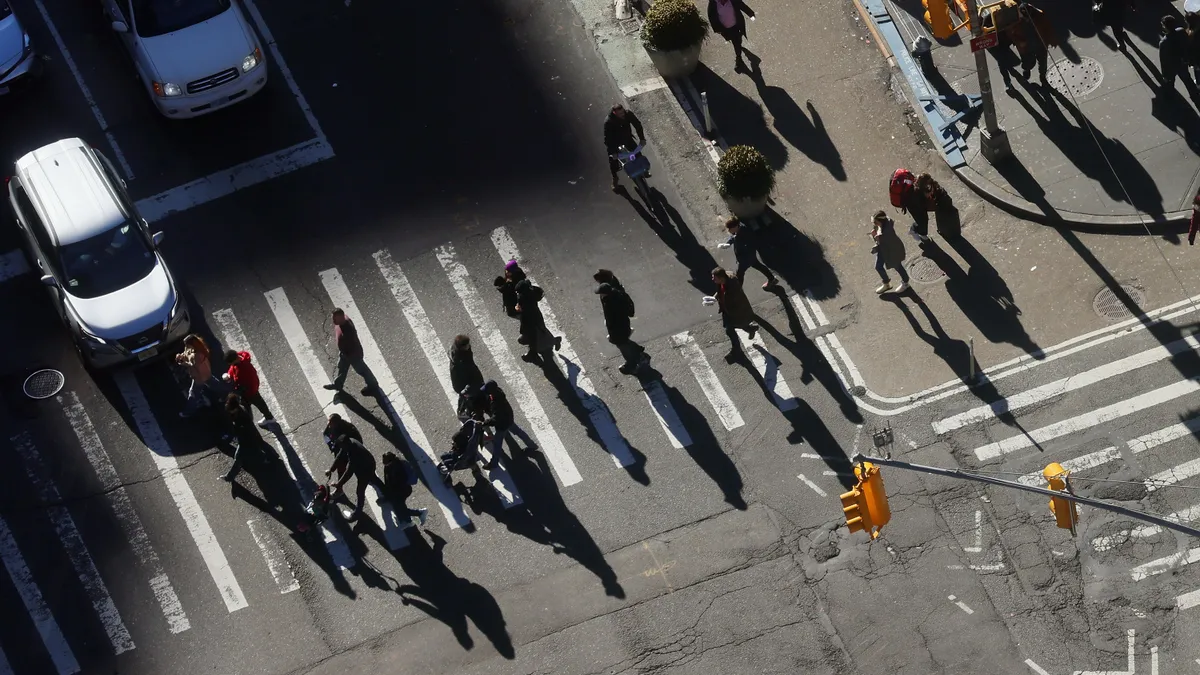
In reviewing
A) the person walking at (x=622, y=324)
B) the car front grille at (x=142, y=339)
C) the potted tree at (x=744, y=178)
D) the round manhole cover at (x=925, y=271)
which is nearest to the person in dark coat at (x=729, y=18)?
the potted tree at (x=744, y=178)

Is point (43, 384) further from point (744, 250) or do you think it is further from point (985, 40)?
point (985, 40)

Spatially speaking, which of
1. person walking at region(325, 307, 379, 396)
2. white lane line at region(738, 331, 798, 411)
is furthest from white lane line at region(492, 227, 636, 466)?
person walking at region(325, 307, 379, 396)

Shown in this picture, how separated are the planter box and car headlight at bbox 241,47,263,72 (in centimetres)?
669

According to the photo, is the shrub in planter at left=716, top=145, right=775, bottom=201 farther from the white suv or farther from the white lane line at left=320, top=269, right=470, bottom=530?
the white suv

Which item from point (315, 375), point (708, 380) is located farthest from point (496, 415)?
point (315, 375)

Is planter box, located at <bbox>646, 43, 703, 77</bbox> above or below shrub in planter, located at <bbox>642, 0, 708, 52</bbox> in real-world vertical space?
below

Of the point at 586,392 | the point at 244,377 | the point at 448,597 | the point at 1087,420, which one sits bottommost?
the point at 1087,420

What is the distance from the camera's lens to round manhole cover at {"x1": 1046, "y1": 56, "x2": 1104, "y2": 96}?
24984 mm

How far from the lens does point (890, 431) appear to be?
21.2m

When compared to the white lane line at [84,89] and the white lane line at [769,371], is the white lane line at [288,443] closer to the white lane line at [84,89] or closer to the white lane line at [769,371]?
the white lane line at [84,89]

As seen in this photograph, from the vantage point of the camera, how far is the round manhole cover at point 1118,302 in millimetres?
22141

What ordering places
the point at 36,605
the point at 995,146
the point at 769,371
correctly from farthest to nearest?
the point at 995,146
the point at 769,371
the point at 36,605

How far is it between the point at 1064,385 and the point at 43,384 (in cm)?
1522

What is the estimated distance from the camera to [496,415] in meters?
20.6
